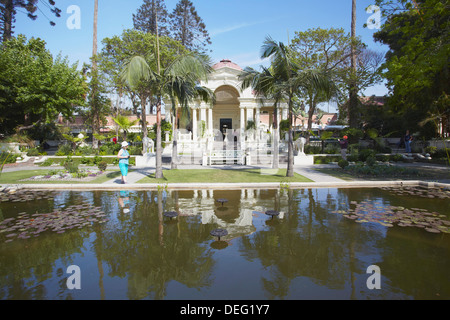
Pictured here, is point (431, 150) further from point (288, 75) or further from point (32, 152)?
point (32, 152)

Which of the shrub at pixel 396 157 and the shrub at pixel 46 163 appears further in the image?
the shrub at pixel 396 157

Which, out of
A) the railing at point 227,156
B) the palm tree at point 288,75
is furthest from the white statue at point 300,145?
the palm tree at point 288,75

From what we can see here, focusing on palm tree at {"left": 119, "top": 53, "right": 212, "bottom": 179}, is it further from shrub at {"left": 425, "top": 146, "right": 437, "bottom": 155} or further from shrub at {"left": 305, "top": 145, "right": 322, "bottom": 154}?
shrub at {"left": 425, "top": 146, "right": 437, "bottom": 155}

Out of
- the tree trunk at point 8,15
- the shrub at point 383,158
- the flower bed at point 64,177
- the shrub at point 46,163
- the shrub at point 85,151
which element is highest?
the tree trunk at point 8,15

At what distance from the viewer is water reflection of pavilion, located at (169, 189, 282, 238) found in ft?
21.7

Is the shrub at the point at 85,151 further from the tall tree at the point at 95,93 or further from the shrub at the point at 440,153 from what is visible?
the shrub at the point at 440,153

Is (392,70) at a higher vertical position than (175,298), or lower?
higher

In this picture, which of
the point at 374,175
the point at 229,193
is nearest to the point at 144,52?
the point at 229,193

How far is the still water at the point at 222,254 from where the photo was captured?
382 cm

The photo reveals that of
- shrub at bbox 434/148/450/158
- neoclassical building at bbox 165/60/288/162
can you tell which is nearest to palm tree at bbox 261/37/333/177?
neoclassical building at bbox 165/60/288/162

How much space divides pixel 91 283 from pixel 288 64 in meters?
12.2

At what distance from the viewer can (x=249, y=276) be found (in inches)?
165

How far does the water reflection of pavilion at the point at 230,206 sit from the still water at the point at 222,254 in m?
0.05
